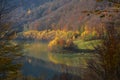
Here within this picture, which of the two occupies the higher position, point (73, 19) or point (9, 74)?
point (73, 19)

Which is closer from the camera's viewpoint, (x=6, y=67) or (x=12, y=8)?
(x=12, y=8)

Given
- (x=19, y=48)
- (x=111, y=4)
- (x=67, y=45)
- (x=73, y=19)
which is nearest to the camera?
(x=111, y=4)

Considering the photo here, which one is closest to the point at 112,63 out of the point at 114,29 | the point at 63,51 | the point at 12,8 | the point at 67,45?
the point at 114,29

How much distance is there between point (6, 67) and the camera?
1059cm

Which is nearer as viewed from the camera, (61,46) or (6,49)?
(6,49)

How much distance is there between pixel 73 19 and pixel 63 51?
101039mm

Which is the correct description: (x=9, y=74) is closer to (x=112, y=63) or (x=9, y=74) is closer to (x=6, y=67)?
(x=6, y=67)

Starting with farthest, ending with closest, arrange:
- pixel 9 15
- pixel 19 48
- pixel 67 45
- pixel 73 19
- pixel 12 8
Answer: pixel 73 19 < pixel 67 45 < pixel 19 48 < pixel 9 15 < pixel 12 8

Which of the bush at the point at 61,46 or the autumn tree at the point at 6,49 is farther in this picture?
the bush at the point at 61,46

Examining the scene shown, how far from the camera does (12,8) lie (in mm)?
9367

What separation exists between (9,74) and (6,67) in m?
1.76

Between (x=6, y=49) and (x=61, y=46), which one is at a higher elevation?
(x=61, y=46)

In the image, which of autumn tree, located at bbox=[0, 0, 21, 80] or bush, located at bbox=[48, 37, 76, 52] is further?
bush, located at bbox=[48, 37, 76, 52]

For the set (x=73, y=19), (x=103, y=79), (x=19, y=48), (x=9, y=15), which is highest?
(x=73, y=19)
